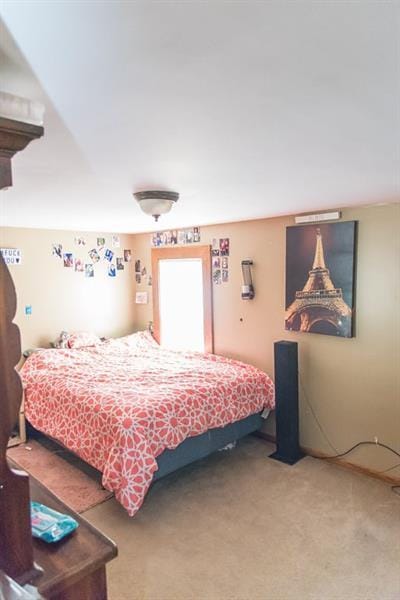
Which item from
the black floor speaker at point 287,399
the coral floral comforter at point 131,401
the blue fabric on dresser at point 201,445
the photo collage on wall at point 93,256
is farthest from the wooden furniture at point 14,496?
the photo collage on wall at point 93,256

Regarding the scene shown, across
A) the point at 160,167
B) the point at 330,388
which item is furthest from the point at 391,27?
the point at 330,388

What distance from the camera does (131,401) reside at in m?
3.00

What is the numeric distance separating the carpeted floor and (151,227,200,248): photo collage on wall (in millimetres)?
2296

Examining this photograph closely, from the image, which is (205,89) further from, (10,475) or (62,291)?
(62,291)

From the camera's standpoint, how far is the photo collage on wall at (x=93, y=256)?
4652mm

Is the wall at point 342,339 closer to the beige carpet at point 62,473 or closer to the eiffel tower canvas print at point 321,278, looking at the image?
the eiffel tower canvas print at point 321,278

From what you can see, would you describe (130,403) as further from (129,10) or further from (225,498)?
(129,10)

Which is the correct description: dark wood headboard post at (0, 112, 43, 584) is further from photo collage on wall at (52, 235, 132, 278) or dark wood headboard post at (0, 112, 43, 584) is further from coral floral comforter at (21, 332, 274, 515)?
photo collage on wall at (52, 235, 132, 278)

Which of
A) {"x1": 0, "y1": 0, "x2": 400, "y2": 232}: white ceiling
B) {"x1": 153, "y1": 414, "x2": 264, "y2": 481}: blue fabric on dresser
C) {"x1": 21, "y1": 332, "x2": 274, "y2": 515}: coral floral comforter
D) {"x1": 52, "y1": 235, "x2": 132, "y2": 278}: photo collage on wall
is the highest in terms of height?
{"x1": 0, "y1": 0, "x2": 400, "y2": 232}: white ceiling

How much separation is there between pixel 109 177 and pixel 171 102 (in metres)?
0.94

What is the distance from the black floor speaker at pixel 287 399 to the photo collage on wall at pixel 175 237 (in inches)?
61.6

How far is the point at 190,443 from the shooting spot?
10.3 feet

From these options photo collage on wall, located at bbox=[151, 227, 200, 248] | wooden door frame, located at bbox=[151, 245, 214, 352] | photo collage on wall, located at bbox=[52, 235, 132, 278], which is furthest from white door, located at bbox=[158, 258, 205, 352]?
photo collage on wall, located at bbox=[52, 235, 132, 278]

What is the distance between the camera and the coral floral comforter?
2.74 meters
